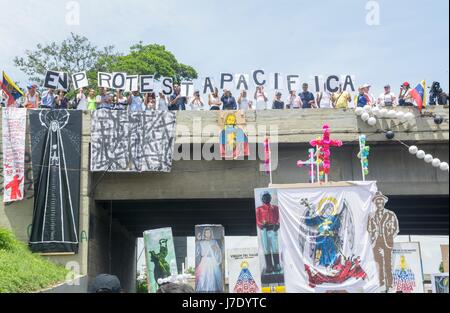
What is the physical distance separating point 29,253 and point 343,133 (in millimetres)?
10910

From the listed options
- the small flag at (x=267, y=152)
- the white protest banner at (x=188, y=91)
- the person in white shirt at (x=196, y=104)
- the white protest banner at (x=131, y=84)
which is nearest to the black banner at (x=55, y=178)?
the white protest banner at (x=131, y=84)

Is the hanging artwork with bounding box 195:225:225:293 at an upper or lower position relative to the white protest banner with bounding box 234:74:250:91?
lower

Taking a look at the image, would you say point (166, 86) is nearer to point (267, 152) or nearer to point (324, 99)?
point (267, 152)

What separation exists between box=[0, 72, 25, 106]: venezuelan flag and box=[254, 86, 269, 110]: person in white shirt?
8548 millimetres

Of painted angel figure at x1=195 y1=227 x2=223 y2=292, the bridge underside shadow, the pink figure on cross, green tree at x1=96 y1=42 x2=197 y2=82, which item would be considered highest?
green tree at x1=96 y1=42 x2=197 y2=82

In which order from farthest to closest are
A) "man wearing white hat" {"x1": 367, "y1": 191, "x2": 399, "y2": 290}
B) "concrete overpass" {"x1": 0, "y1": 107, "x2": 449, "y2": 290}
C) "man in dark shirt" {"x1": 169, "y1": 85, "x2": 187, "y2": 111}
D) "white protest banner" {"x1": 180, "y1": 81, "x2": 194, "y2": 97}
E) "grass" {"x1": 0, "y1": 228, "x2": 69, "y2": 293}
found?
"man in dark shirt" {"x1": 169, "y1": 85, "x2": 187, "y2": 111}
"white protest banner" {"x1": 180, "y1": 81, "x2": 194, "y2": 97}
"concrete overpass" {"x1": 0, "y1": 107, "x2": 449, "y2": 290}
"man wearing white hat" {"x1": 367, "y1": 191, "x2": 399, "y2": 290}
"grass" {"x1": 0, "y1": 228, "x2": 69, "y2": 293}

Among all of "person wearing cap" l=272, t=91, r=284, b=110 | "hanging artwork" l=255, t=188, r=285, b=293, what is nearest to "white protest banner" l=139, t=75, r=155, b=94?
"person wearing cap" l=272, t=91, r=284, b=110

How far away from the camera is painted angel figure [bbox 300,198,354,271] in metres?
15.8

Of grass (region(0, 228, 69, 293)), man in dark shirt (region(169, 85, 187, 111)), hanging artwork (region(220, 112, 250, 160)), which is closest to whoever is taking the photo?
grass (region(0, 228, 69, 293))

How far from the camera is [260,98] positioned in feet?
63.8

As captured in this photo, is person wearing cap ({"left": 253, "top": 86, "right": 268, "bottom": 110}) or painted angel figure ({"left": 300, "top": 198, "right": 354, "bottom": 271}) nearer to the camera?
painted angel figure ({"left": 300, "top": 198, "right": 354, "bottom": 271})

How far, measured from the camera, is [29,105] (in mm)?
19266

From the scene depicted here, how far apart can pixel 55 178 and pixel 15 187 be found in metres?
1.33

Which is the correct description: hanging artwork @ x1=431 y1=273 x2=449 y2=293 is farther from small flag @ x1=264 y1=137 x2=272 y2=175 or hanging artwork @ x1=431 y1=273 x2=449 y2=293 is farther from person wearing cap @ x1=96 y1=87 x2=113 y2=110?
person wearing cap @ x1=96 y1=87 x2=113 y2=110
